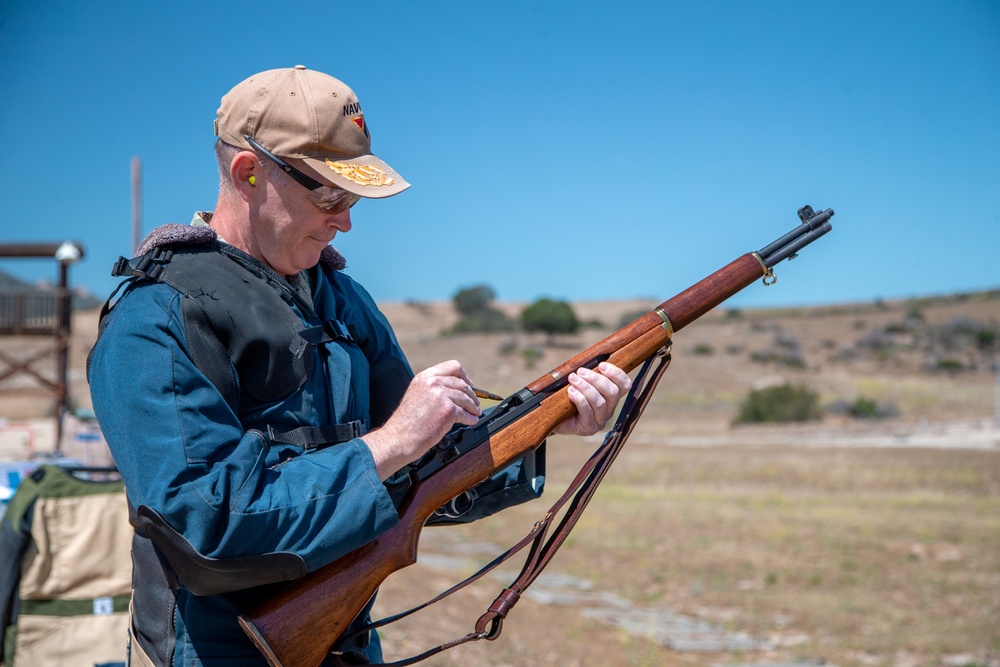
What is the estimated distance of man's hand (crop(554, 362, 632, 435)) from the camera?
8.50 feet

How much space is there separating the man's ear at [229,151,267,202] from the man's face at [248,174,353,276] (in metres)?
0.03

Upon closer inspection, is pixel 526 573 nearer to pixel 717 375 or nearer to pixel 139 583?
pixel 139 583

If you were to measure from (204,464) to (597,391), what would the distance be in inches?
43.3

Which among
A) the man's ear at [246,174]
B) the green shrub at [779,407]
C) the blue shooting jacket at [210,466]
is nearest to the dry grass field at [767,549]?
Result: the green shrub at [779,407]

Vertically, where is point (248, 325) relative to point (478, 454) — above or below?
above

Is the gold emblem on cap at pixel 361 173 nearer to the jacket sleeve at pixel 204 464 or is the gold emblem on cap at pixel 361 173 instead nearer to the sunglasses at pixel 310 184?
the sunglasses at pixel 310 184

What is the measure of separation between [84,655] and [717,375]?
51.3 metres

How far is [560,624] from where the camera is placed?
1066 centimetres

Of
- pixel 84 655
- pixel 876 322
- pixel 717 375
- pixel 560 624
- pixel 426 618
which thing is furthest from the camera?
pixel 876 322

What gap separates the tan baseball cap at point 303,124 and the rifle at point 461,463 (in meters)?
0.74

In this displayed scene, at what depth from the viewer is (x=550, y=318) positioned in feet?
212

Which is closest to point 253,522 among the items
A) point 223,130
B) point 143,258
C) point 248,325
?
point 248,325

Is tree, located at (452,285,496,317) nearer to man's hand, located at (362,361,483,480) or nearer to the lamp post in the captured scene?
the lamp post

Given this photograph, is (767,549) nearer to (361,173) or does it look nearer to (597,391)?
(597,391)
